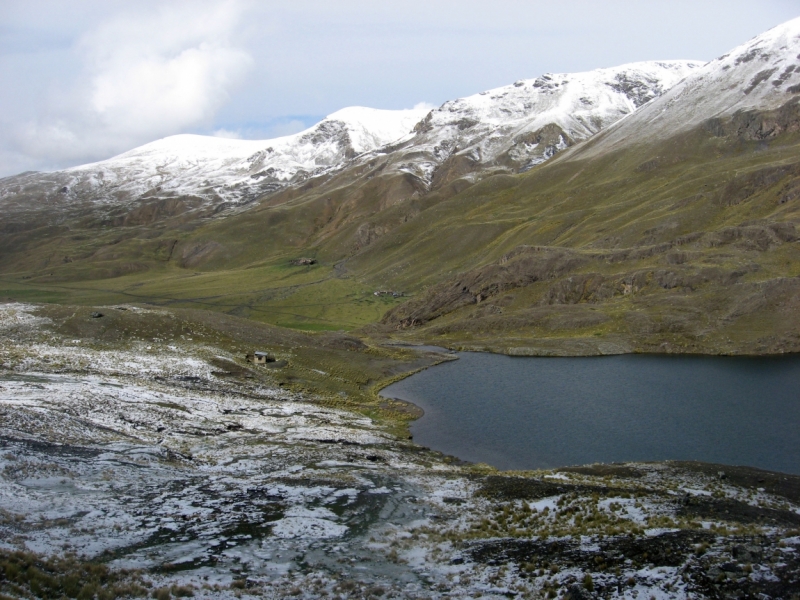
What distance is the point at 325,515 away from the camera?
27.6m

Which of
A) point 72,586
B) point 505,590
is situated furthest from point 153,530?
point 505,590

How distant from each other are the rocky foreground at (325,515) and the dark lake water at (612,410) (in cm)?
634

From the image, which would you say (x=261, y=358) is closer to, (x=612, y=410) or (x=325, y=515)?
(x=612, y=410)

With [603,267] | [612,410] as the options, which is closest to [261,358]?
[612,410]

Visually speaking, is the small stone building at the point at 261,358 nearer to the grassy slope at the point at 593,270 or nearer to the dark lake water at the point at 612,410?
the dark lake water at the point at 612,410

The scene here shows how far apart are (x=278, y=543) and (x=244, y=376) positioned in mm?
37953

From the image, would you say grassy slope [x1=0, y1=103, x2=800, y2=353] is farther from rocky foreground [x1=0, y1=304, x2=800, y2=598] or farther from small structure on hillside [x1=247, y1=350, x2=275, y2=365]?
rocky foreground [x1=0, y1=304, x2=800, y2=598]

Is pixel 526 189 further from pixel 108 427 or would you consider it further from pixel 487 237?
pixel 108 427

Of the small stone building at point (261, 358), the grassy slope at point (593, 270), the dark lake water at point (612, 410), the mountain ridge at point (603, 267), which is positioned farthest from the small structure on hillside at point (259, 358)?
the grassy slope at point (593, 270)

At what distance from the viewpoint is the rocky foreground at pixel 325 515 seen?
65.8ft

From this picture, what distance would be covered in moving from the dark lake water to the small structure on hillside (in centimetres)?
1424

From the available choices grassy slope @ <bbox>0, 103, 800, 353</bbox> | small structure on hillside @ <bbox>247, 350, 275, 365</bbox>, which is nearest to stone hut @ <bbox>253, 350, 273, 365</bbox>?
small structure on hillside @ <bbox>247, 350, 275, 365</bbox>

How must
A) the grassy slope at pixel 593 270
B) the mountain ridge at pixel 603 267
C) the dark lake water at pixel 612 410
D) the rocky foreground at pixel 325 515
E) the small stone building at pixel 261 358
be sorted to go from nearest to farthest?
the rocky foreground at pixel 325 515, the dark lake water at pixel 612 410, the small stone building at pixel 261 358, the mountain ridge at pixel 603 267, the grassy slope at pixel 593 270

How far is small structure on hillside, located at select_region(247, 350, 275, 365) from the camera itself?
6681 cm
